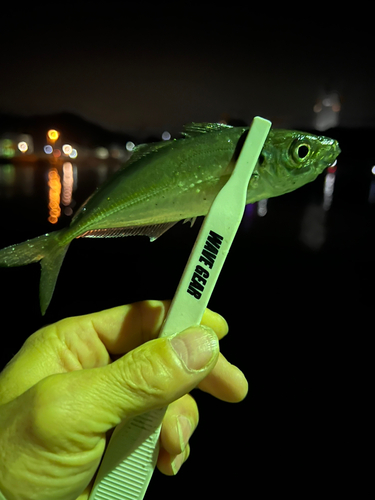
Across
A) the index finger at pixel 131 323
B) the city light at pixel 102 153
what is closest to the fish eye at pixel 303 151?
the index finger at pixel 131 323

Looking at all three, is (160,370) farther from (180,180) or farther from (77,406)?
(180,180)

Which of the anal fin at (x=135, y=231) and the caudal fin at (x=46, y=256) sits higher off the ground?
the anal fin at (x=135, y=231)

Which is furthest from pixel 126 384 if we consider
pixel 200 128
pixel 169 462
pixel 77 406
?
pixel 200 128

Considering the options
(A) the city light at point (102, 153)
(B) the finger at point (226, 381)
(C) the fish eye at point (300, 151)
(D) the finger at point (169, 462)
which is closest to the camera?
(C) the fish eye at point (300, 151)

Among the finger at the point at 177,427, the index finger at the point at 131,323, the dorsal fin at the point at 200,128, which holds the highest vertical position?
the dorsal fin at the point at 200,128

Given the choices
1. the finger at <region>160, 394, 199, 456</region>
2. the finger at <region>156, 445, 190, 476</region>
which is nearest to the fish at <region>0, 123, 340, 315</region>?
the finger at <region>160, 394, 199, 456</region>

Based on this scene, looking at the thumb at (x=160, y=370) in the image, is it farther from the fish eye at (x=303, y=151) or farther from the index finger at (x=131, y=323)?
the fish eye at (x=303, y=151)

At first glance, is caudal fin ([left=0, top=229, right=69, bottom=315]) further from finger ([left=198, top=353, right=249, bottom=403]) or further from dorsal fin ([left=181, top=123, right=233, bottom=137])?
finger ([left=198, top=353, right=249, bottom=403])
